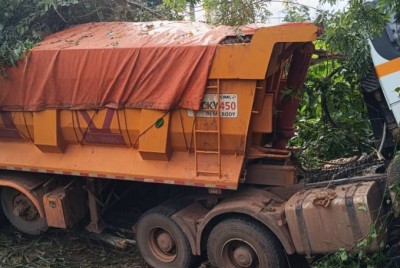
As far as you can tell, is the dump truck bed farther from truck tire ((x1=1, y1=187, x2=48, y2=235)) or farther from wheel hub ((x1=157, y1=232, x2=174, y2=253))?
wheel hub ((x1=157, y1=232, x2=174, y2=253))

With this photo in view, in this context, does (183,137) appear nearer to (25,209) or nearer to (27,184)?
(27,184)

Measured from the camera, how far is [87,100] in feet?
19.5

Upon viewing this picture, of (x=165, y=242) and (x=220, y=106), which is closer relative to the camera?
(x=220, y=106)

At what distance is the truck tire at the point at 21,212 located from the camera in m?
6.87

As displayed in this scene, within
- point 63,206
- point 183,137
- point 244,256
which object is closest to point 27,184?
point 63,206

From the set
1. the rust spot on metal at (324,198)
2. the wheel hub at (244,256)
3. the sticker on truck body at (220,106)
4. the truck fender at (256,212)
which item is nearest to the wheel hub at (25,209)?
the truck fender at (256,212)

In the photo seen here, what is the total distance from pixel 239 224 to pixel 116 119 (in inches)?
73.0

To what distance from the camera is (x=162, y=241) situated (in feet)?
19.3

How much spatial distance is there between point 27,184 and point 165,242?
6.86 feet

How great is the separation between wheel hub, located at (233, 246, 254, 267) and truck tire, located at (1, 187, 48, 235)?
2.86 meters

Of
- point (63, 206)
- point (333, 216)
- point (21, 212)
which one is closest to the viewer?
point (333, 216)

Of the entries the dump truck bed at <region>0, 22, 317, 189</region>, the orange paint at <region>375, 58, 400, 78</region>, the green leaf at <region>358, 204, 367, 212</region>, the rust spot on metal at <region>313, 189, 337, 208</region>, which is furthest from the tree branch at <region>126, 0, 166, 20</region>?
the green leaf at <region>358, 204, 367, 212</region>

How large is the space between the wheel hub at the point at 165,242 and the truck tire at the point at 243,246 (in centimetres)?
56

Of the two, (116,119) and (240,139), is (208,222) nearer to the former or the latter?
(240,139)
